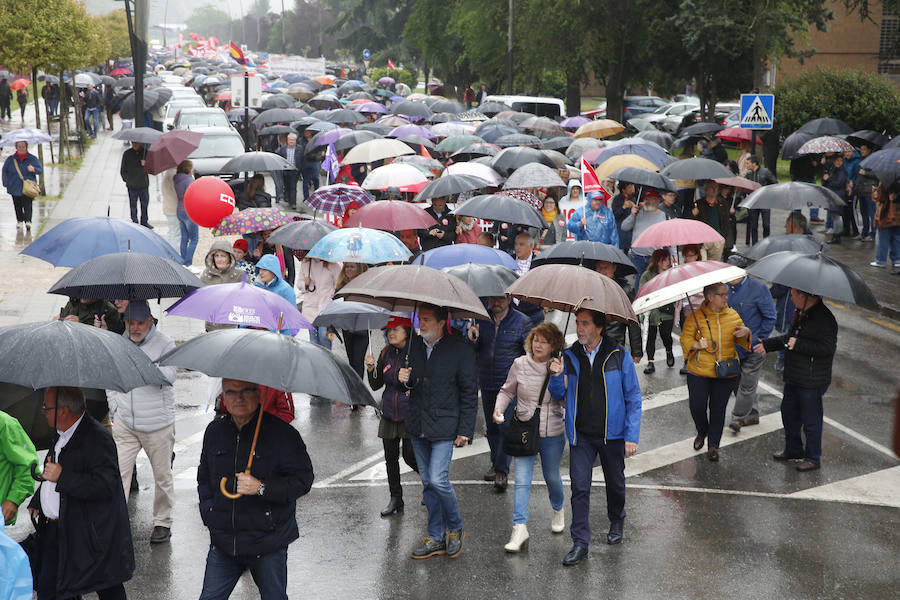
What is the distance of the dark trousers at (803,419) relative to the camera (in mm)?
9922

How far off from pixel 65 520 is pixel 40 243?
4401 mm

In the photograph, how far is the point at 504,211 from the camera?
12180 millimetres

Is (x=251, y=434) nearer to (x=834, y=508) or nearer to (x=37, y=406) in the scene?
(x=37, y=406)

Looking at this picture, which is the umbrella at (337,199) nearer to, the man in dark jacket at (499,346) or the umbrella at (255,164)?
the umbrella at (255,164)

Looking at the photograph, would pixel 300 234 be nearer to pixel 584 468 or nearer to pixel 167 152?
pixel 584 468

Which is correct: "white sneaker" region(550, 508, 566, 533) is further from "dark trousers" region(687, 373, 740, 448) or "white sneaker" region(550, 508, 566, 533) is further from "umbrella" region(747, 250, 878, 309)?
"umbrella" region(747, 250, 878, 309)

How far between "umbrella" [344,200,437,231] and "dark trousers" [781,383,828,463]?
15.6ft

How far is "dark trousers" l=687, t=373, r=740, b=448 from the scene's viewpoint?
1002 cm

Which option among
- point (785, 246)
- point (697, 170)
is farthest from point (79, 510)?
point (697, 170)


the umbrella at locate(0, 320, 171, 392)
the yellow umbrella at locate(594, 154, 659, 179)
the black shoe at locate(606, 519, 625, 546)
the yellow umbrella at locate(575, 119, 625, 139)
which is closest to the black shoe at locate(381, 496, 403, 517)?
the black shoe at locate(606, 519, 625, 546)

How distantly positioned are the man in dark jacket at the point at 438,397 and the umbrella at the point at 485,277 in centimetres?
131

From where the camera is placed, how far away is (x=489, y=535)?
8.38m

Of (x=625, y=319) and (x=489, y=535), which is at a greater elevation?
(x=625, y=319)

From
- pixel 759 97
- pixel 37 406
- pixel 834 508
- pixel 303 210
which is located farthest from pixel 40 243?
pixel 303 210
